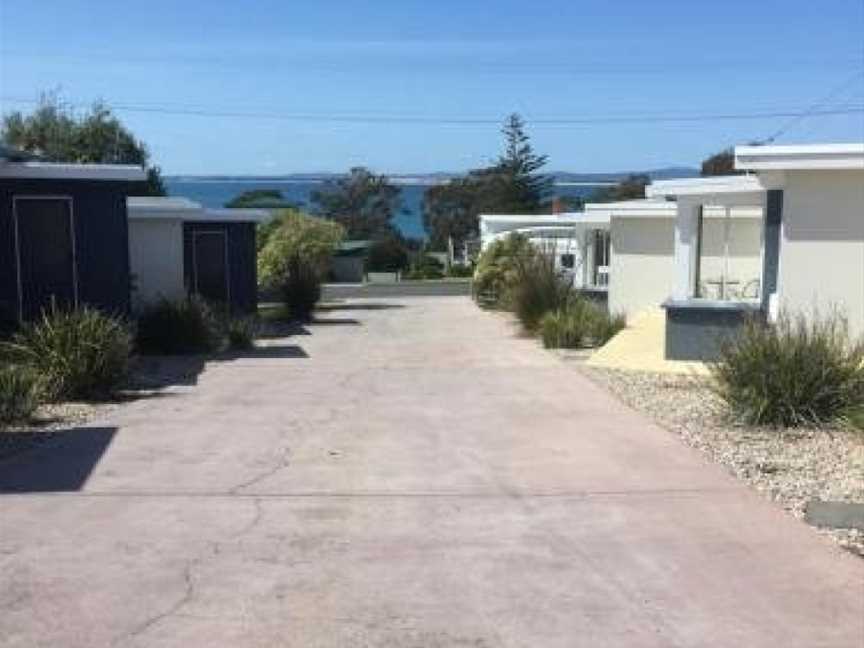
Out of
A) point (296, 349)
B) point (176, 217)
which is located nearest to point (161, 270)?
point (176, 217)

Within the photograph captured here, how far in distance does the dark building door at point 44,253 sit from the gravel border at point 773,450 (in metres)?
7.83

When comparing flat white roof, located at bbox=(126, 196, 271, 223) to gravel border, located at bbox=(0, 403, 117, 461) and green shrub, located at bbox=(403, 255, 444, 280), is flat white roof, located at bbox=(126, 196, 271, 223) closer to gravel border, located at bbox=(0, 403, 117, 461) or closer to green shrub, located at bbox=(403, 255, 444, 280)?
gravel border, located at bbox=(0, 403, 117, 461)

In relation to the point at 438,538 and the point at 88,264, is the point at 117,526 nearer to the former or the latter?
the point at 438,538

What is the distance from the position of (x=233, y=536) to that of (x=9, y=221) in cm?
1117

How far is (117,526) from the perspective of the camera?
7.64 metres

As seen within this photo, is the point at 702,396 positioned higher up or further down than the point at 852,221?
further down

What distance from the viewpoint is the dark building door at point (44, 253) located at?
17.4m

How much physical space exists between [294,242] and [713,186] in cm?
2690

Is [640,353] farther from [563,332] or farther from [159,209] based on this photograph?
[159,209]

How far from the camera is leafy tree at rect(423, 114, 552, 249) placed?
8331 centimetres

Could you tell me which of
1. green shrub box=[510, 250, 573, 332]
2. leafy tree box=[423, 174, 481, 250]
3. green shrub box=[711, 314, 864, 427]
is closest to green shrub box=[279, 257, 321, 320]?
green shrub box=[510, 250, 573, 332]

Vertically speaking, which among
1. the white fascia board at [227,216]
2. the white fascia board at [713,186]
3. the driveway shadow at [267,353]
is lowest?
the driveway shadow at [267,353]

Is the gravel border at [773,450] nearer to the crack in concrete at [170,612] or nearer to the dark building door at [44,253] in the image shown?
the crack in concrete at [170,612]

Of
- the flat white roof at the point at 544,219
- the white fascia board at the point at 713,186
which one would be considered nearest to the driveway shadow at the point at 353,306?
the flat white roof at the point at 544,219
